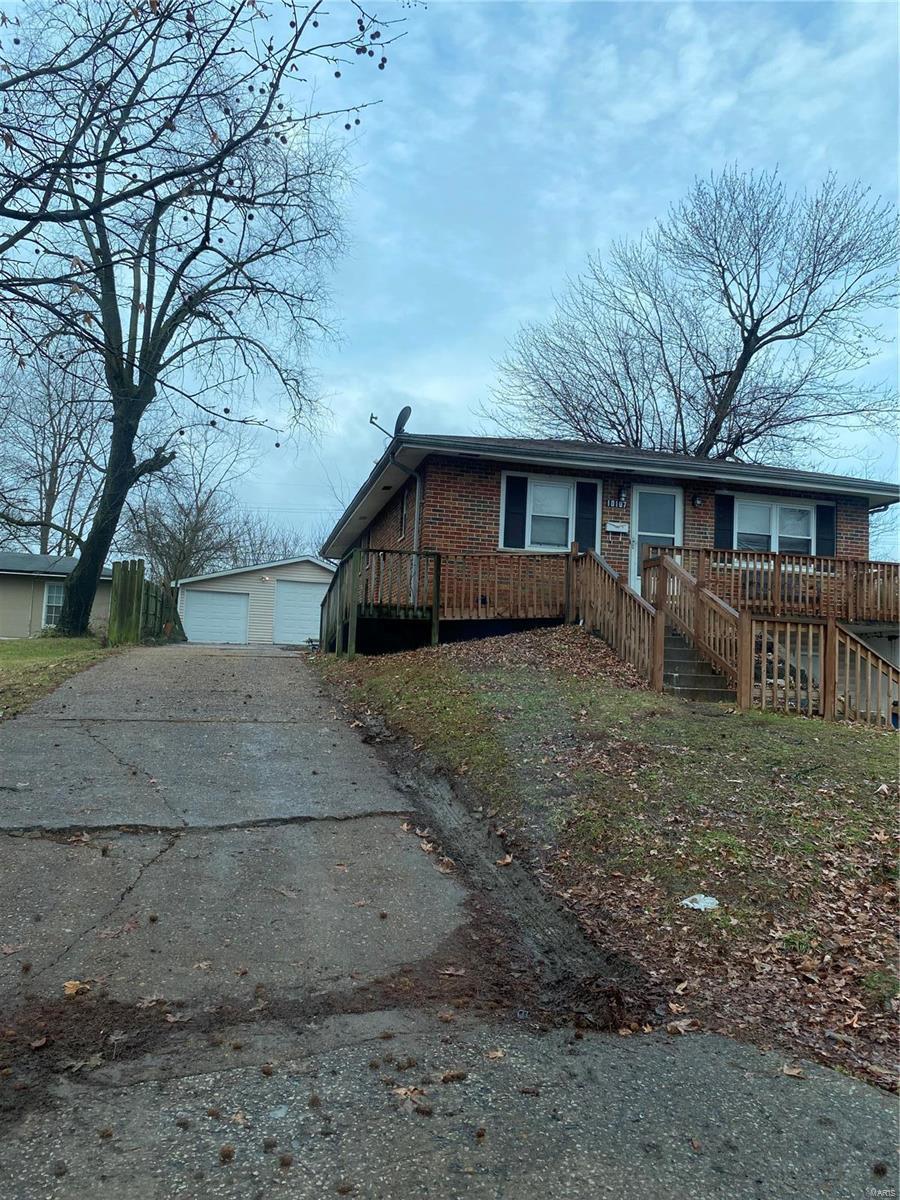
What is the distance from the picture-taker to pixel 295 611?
96.2 feet

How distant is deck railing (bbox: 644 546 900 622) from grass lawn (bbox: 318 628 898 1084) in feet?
14.3

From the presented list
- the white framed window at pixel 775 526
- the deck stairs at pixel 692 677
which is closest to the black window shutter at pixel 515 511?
the white framed window at pixel 775 526

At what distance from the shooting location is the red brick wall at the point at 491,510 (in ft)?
46.9

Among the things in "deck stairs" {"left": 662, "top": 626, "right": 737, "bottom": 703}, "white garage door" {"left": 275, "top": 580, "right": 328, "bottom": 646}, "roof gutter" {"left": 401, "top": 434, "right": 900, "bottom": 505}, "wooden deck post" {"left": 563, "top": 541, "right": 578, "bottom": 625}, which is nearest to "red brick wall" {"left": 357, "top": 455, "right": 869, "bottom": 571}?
"roof gutter" {"left": 401, "top": 434, "right": 900, "bottom": 505}

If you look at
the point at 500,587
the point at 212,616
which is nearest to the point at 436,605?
the point at 500,587

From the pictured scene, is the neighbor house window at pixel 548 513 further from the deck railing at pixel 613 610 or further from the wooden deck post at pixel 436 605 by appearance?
the wooden deck post at pixel 436 605

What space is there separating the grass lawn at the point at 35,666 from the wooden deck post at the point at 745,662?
24.9 feet

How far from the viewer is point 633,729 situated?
7.62m

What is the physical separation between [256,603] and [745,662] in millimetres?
21989

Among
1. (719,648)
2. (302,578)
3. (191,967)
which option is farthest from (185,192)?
(302,578)

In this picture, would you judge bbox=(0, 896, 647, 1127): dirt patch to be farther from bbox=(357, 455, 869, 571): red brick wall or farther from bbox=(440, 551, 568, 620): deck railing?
bbox=(357, 455, 869, 571): red brick wall

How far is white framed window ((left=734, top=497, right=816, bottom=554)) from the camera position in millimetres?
15953

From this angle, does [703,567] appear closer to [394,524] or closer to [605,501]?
[605,501]

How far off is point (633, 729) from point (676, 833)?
221cm
